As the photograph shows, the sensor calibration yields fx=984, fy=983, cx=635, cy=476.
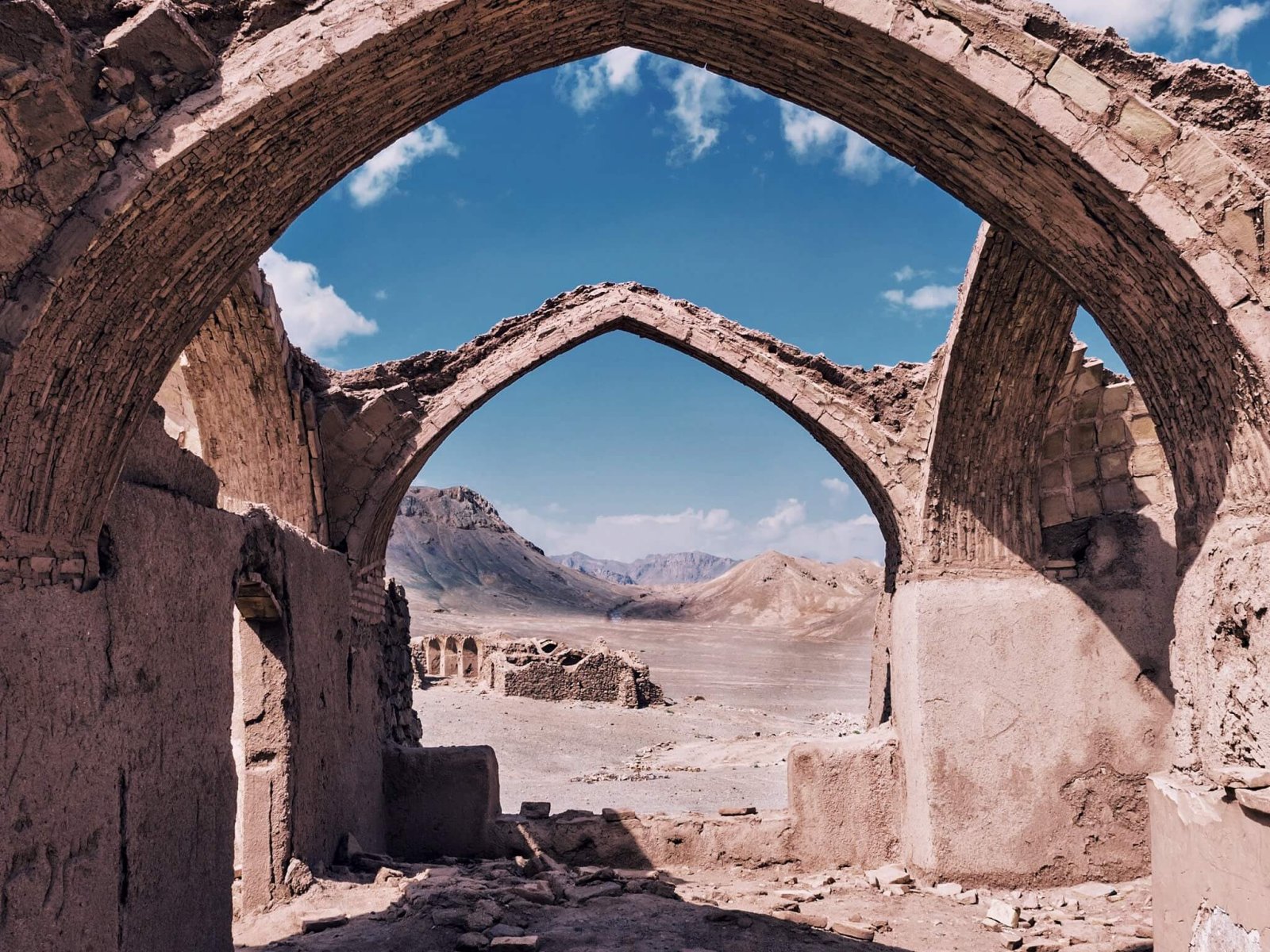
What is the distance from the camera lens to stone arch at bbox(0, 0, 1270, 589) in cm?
338

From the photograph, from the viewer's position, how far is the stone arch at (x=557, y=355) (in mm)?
8094

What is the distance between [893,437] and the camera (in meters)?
8.01

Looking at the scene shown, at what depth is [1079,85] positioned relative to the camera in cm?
380

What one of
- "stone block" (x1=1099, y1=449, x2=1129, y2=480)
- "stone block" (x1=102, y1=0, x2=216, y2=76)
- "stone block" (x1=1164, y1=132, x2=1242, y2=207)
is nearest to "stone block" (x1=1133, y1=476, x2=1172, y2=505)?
"stone block" (x1=1099, y1=449, x2=1129, y2=480)

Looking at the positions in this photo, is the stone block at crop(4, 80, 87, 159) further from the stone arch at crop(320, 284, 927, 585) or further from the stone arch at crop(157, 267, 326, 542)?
the stone arch at crop(320, 284, 927, 585)

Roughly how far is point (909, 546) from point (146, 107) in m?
6.02

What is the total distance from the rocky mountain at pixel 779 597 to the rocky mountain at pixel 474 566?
4.54 metres

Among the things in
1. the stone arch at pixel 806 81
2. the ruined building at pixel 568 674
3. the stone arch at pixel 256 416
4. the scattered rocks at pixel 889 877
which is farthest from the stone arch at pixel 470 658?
the stone arch at pixel 806 81

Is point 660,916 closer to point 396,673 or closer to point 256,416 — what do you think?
point 396,673

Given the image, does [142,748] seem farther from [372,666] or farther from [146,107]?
[372,666]

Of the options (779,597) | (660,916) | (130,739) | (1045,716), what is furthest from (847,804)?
(779,597)

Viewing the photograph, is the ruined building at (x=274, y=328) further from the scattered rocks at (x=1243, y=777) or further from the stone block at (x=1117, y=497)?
the stone block at (x=1117, y=497)

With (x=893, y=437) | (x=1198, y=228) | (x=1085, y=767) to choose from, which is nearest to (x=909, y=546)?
(x=893, y=437)

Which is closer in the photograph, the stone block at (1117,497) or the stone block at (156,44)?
the stone block at (156,44)
